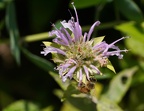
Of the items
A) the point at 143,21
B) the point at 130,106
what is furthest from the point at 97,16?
the point at 130,106

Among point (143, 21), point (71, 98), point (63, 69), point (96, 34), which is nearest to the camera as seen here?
point (63, 69)

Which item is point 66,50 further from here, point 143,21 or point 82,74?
point 143,21

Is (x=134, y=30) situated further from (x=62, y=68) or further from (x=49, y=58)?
(x=62, y=68)

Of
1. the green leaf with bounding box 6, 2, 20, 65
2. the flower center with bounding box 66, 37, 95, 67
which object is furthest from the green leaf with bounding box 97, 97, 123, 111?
the green leaf with bounding box 6, 2, 20, 65

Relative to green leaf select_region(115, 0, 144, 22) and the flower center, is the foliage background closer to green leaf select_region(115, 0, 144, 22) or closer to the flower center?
green leaf select_region(115, 0, 144, 22)

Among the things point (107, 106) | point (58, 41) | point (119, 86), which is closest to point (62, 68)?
point (58, 41)

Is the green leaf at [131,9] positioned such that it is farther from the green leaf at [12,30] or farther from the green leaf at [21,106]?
the green leaf at [21,106]
